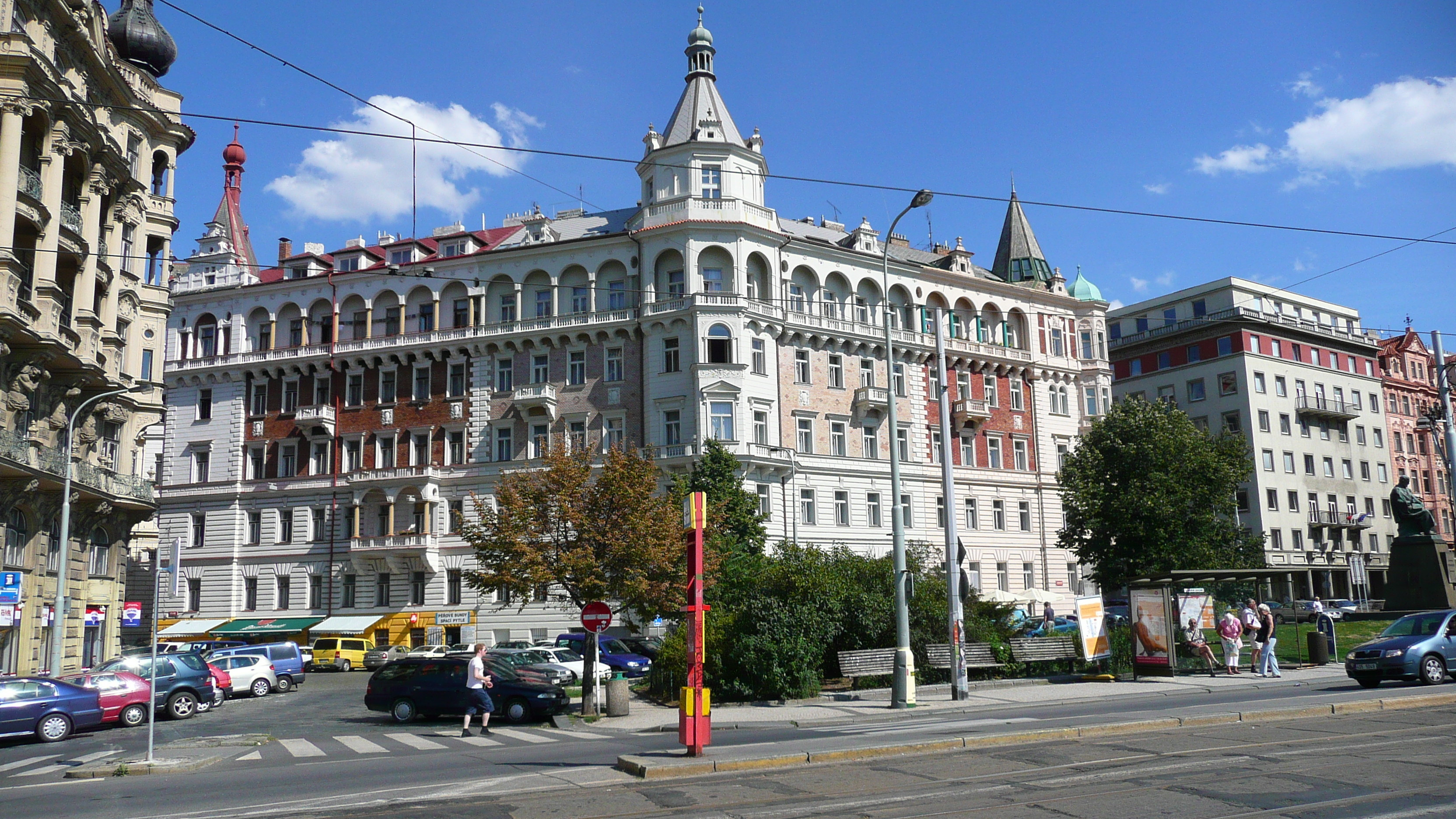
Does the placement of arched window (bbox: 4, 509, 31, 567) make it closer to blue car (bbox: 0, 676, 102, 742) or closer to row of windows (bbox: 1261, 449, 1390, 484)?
blue car (bbox: 0, 676, 102, 742)

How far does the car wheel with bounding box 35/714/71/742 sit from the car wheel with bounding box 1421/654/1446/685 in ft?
95.1

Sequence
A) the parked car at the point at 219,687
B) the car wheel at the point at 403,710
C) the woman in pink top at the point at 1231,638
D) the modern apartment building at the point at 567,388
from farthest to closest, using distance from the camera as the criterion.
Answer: the modern apartment building at the point at 567,388 < the parked car at the point at 219,687 < the woman in pink top at the point at 1231,638 < the car wheel at the point at 403,710

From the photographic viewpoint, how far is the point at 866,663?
87.8 ft

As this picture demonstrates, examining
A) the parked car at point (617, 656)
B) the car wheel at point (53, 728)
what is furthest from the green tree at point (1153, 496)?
the car wheel at point (53, 728)

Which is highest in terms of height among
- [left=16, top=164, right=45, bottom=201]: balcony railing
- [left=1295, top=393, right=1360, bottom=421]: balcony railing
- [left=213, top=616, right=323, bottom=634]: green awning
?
[left=16, top=164, right=45, bottom=201]: balcony railing

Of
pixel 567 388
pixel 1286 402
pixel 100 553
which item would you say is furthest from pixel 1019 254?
pixel 100 553

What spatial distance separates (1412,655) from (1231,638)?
509cm

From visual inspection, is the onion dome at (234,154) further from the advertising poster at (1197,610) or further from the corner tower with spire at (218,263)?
the advertising poster at (1197,610)

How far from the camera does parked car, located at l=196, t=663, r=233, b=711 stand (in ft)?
101

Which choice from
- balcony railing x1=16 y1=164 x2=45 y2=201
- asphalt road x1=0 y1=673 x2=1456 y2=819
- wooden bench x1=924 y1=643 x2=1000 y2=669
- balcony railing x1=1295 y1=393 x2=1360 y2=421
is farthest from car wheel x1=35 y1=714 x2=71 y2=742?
balcony railing x1=1295 y1=393 x2=1360 y2=421

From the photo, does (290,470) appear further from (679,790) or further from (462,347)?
(679,790)

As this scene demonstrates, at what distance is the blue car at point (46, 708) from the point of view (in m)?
22.7

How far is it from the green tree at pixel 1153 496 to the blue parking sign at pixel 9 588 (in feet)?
135

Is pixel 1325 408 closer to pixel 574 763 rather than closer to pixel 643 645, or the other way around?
pixel 643 645
